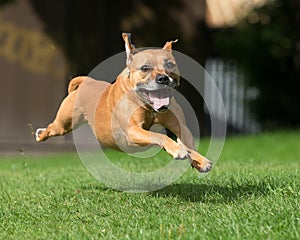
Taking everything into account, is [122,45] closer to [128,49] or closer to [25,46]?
[25,46]

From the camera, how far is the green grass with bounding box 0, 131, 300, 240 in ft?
17.7

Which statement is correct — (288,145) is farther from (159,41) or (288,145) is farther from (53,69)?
(53,69)

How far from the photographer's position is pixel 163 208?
638 cm

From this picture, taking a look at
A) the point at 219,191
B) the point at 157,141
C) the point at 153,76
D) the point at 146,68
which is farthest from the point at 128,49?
the point at 219,191

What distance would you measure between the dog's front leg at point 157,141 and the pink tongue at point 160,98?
0.73ft

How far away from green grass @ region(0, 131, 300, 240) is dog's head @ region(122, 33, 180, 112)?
2.69 ft

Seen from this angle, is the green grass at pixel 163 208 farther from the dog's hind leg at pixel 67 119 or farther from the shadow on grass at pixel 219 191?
the dog's hind leg at pixel 67 119

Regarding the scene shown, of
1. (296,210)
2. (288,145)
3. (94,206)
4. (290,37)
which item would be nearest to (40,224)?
(94,206)

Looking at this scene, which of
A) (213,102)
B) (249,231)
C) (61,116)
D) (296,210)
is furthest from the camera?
(213,102)

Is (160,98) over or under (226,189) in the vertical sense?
over

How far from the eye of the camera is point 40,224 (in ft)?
20.0

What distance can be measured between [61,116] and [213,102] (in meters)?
10.5

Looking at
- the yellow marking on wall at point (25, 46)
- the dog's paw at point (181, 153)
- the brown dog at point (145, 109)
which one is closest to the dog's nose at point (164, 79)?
the brown dog at point (145, 109)

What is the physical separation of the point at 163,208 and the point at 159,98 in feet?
2.71
